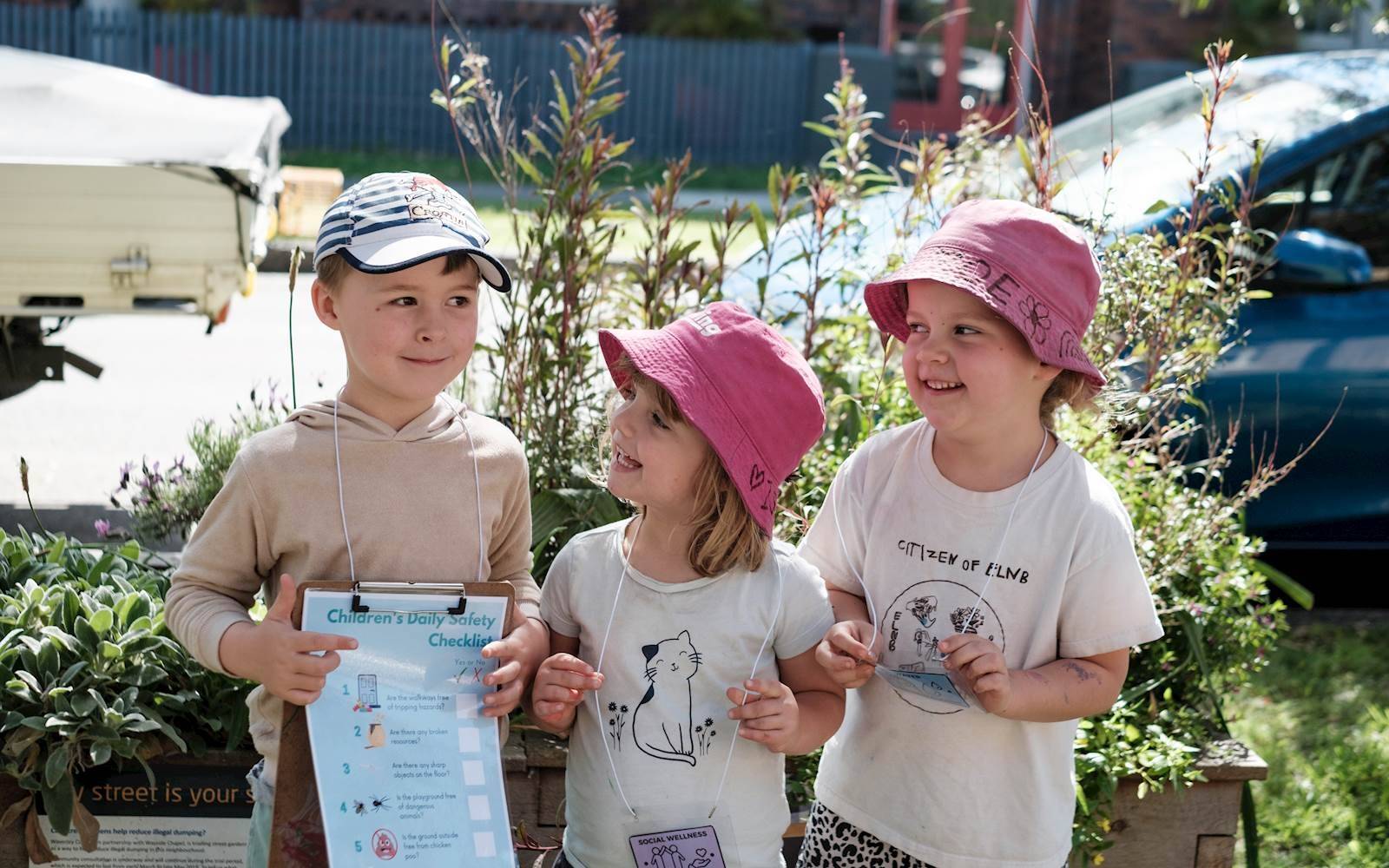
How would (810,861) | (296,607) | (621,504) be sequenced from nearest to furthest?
1. (296,607)
2. (810,861)
3. (621,504)

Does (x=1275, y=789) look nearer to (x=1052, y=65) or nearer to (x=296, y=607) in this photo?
(x=296, y=607)

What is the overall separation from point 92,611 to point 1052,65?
18368 millimetres

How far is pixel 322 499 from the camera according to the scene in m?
2.04

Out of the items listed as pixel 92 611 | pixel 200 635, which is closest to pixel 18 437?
pixel 92 611

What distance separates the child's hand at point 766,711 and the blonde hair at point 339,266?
74 cm

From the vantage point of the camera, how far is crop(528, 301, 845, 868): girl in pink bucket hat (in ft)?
6.82

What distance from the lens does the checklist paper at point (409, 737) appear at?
75.9 inches

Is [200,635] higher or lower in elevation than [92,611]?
higher

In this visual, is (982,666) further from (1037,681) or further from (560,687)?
(560,687)

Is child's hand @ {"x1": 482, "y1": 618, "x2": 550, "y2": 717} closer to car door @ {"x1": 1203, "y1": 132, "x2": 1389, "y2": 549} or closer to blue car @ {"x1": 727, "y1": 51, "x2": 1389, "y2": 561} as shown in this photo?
blue car @ {"x1": 727, "y1": 51, "x2": 1389, "y2": 561}

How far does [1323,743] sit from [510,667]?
10.9 feet

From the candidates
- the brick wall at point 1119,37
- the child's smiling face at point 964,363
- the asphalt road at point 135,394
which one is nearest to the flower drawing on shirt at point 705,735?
the child's smiling face at point 964,363

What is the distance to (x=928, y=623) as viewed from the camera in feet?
7.39

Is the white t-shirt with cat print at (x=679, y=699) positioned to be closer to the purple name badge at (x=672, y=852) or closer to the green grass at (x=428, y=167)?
the purple name badge at (x=672, y=852)
